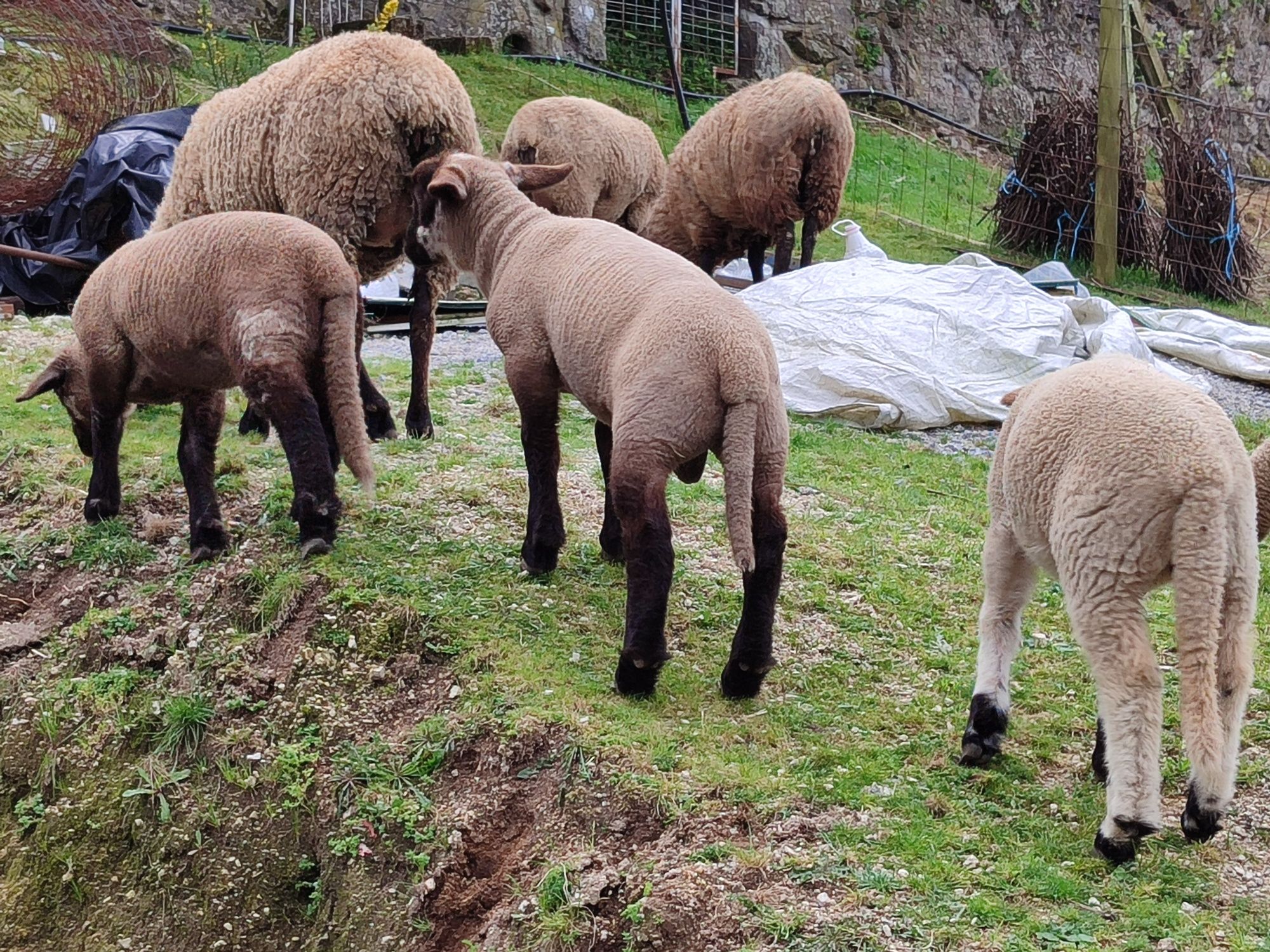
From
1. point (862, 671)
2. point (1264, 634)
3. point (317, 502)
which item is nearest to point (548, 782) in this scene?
point (862, 671)

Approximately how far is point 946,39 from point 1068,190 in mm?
9931

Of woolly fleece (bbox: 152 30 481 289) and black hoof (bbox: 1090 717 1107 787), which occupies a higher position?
woolly fleece (bbox: 152 30 481 289)

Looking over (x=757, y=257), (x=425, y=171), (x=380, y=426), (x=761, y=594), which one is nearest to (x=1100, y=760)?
(x=761, y=594)

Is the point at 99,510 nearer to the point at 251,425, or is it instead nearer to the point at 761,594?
the point at 251,425

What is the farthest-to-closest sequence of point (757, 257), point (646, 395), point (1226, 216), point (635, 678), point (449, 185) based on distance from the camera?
point (1226, 216) → point (757, 257) → point (449, 185) → point (635, 678) → point (646, 395)

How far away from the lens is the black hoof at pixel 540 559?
20.5ft

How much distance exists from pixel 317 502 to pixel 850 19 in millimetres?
19307

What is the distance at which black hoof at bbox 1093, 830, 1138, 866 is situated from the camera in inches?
161

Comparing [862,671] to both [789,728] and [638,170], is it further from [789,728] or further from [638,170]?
[638,170]

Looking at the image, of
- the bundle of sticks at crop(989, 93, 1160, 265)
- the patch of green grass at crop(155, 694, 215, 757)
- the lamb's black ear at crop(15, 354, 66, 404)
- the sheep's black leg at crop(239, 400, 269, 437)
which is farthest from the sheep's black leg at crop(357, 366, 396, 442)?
the bundle of sticks at crop(989, 93, 1160, 265)

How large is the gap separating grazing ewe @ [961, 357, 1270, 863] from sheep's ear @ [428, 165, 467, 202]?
3318 mm

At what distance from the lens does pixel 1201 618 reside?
3.90 m

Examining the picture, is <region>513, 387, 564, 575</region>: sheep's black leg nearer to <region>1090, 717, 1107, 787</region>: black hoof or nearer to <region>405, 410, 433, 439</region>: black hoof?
<region>405, 410, 433, 439</region>: black hoof

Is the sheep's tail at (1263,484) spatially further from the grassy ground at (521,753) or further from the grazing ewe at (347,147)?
the grazing ewe at (347,147)
